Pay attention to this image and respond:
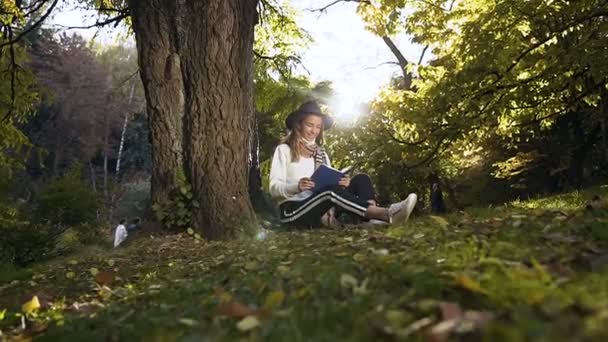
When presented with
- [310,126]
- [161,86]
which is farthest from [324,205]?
[161,86]

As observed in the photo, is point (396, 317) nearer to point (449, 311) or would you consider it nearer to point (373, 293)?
point (449, 311)

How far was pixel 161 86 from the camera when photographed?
6148 mm

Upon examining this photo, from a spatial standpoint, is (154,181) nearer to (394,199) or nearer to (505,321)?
(505,321)

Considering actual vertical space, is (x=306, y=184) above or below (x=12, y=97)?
below

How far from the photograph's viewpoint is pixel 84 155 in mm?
32188

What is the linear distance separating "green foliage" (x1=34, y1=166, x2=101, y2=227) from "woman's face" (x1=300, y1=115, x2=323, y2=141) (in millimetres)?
6777

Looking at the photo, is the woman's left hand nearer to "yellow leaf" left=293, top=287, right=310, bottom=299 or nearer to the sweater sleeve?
the sweater sleeve

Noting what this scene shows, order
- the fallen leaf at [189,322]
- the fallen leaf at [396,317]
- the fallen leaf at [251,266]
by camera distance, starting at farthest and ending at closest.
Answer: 1. the fallen leaf at [251,266]
2. the fallen leaf at [189,322]
3. the fallen leaf at [396,317]

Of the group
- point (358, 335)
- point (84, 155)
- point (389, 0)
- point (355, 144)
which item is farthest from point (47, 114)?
point (358, 335)

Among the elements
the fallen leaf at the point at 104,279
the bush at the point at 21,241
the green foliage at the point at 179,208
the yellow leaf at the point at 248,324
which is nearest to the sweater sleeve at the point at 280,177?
the green foliage at the point at 179,208

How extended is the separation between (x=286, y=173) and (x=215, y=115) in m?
1.16

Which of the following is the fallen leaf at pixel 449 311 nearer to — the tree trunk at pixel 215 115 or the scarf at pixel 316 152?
Answer: the tree trunk at pixel 215 115

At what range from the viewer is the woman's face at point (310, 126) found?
267 inches

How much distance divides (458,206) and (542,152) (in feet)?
12.9
